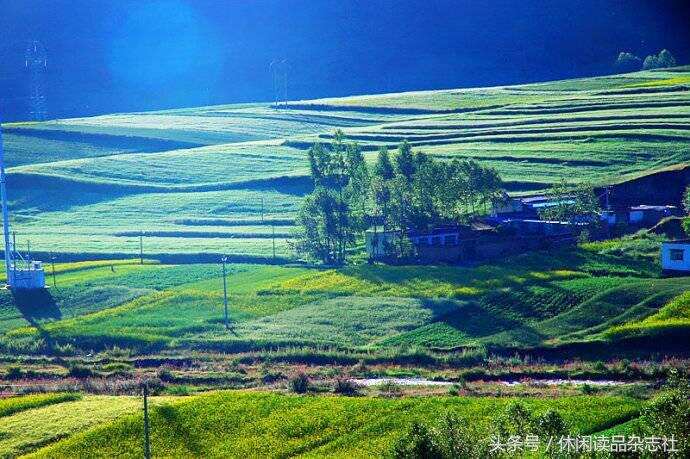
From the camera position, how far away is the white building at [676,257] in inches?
2581

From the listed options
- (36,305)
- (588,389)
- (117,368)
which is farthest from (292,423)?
(36,305)

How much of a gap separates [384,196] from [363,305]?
60.7ft

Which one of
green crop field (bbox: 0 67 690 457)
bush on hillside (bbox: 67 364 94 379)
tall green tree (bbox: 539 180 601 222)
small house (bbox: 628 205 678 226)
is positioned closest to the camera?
green crop field (bbox: 0 67 690 457)

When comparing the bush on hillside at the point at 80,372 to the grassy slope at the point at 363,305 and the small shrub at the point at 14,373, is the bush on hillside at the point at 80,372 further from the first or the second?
the grassy slope at the point at 363,305

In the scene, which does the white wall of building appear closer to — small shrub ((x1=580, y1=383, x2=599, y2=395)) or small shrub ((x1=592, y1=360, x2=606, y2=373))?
small shrub ((x1=592, y1=360, x2=606, y2=373))

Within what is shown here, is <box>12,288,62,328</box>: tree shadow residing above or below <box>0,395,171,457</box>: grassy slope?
above

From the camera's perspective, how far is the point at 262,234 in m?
93.0

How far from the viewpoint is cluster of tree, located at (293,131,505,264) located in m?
80.1

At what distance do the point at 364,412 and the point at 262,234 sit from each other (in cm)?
5114

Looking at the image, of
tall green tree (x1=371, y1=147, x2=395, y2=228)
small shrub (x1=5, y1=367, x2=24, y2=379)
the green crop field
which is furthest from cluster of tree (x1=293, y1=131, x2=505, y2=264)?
small shrub (x1=5, y1=367, x2=24, y2=379)

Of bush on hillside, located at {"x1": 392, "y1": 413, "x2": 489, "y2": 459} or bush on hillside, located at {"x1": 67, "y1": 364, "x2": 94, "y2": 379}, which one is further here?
bush on hillside, located at {"x1": 67, "y1": 364, "x2": 94, "y2": 379}

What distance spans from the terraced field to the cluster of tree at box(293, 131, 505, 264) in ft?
15.8

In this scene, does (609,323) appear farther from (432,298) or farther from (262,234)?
(262,234)

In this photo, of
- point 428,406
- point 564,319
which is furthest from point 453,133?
point 428,406
